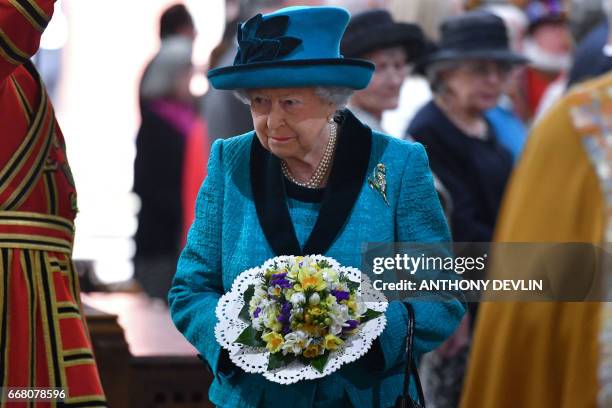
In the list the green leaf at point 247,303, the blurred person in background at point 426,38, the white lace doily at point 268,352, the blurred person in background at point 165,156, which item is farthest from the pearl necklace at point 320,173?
the blurred person in background at point 165,156

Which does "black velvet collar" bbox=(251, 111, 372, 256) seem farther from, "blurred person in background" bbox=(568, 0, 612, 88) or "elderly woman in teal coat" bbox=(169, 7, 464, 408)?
"blurred person in background" bbox=(568, 0, 612, 88)

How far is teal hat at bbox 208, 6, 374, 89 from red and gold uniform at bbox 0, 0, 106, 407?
27.8 inches

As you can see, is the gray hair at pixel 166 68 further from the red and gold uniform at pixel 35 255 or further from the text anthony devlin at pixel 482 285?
the text anthony devlin at pixel 482 285

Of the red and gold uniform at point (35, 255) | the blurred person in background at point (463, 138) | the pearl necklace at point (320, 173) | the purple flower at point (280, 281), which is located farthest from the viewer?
the blurred person in background at point (463, 138)

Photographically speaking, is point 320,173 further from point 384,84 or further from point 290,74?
point 384,84

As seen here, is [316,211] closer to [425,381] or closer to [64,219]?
[64,219]

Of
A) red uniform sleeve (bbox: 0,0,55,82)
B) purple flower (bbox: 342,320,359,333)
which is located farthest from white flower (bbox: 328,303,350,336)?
red uniform sleeve (bbox: 0,0,55,82)

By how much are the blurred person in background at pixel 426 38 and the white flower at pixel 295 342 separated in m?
3.58

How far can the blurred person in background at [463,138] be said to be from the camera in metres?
7.51

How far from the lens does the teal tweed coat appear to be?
462 centimetres

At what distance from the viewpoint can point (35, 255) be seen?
17.1 feet

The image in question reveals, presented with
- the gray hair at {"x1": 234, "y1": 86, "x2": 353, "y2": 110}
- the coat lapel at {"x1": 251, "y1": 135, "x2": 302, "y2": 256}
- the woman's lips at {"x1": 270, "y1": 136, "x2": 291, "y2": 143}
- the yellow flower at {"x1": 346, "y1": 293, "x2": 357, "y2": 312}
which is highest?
the gray hair at {"x1": 234, "y1": 86, "x2": 353, "y2": 110}

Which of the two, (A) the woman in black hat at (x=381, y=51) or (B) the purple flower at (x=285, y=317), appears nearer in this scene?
(B) the purple flower at (x=285, y=317)

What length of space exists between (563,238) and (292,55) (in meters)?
0.88
